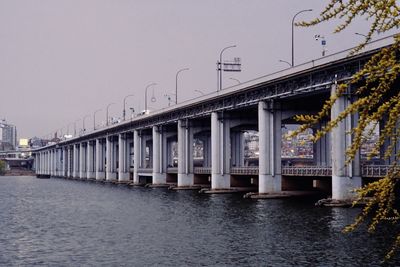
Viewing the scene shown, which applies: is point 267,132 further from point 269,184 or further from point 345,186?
point 345,186

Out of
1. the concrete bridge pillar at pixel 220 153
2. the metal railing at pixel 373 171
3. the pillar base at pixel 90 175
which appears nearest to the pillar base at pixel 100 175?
the pillar base at pixel 90 175

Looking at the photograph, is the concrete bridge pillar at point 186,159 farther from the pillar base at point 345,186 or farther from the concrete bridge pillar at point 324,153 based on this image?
the pillar base at point 345,186

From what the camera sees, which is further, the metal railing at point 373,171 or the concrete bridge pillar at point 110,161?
the concrete bridge pillar at point 110,161

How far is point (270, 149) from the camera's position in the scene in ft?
263

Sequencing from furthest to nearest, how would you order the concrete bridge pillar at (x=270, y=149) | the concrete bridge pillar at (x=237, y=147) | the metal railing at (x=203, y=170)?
the concrete bridge pillar at (x=237, y=147), the metal railing at (x=203, y=170), the concrete bridge pillar at (x=270, y=149)

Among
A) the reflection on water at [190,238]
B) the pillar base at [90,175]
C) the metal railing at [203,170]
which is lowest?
the pillar base at [90,175]

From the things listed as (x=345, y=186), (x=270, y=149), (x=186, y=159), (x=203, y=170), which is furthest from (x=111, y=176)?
(x=345, y=186)

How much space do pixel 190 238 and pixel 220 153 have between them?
56012mm

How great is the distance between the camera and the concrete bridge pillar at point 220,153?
9581 cm

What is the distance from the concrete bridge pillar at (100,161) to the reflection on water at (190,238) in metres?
118

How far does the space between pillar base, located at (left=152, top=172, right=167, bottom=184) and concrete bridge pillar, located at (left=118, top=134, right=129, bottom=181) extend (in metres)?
31.6

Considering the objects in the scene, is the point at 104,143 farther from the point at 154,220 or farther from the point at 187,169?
the point at 154,220

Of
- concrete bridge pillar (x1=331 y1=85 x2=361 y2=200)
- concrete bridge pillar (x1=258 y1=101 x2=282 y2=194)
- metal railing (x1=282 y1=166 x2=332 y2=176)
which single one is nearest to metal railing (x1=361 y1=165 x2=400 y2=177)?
concrete bridge pillar (x1=331 y1=85 x2=361 y2=200)

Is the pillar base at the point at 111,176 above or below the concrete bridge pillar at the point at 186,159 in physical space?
below
